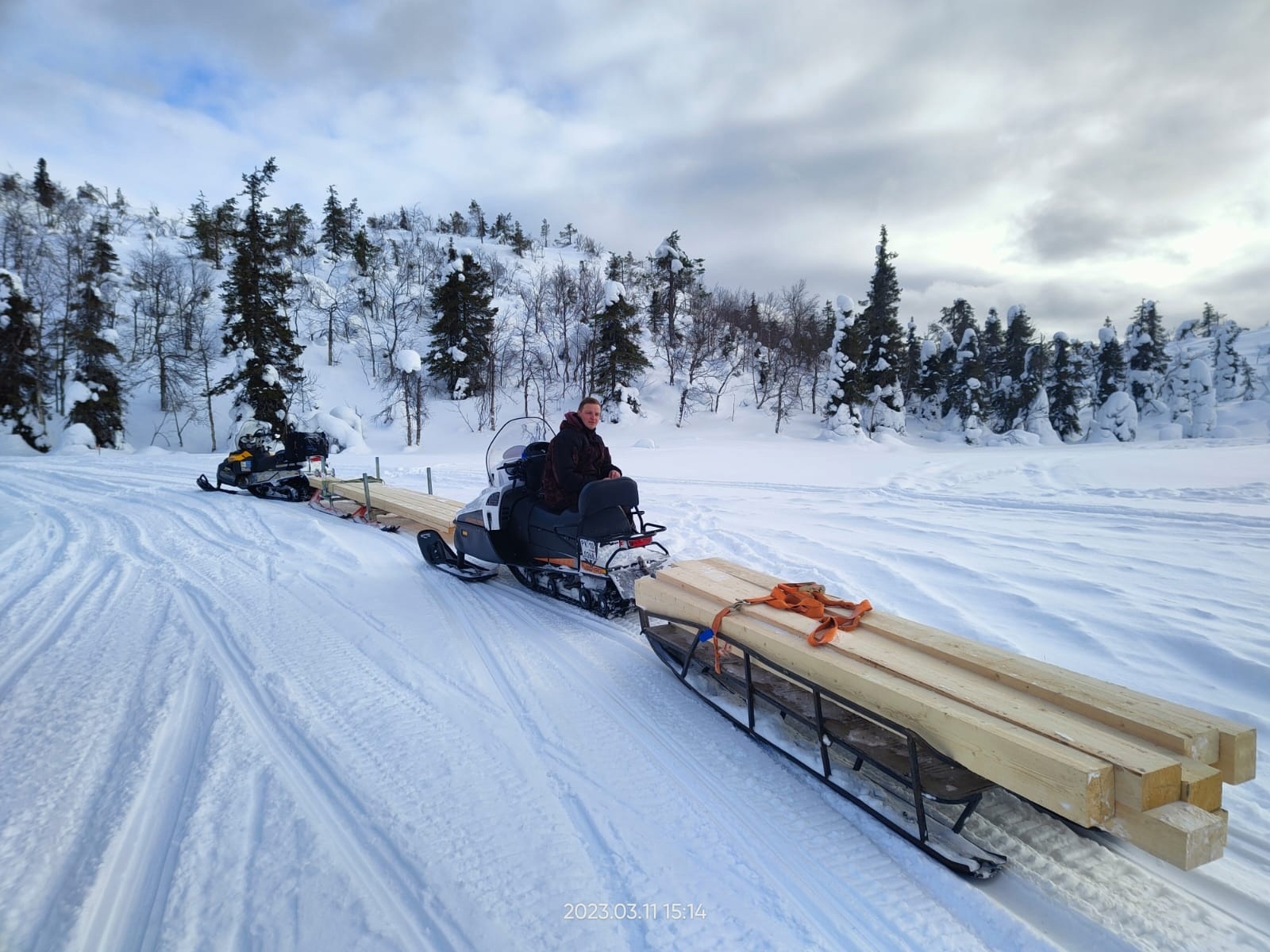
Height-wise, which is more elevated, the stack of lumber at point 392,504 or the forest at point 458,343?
the forest at point 458,343

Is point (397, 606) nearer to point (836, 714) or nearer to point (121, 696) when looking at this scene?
point (121, 696)

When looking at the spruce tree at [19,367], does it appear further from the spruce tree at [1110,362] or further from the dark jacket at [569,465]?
the spruce tree at [1110,362]

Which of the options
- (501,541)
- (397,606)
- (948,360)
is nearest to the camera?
(397,606)

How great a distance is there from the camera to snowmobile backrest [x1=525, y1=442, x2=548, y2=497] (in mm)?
5148

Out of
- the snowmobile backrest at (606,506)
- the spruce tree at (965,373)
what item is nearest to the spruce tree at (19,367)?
the snowmobile backrest at (606,506)

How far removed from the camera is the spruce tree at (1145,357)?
1358 inches

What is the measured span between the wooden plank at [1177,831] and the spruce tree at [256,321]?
26.9 metres

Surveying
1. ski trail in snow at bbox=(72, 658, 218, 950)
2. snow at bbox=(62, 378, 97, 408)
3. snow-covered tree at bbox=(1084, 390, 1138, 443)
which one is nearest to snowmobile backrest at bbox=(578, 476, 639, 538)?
ski trail in snow at bbox=(72, 658, 218, 950)

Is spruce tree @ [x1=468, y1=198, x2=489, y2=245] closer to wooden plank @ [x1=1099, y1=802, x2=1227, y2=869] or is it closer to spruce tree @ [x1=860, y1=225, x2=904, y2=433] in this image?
spruce tree @ [x1=860, y1=225, x2=904, y2=433]

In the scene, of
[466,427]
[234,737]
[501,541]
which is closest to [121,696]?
[234,737]

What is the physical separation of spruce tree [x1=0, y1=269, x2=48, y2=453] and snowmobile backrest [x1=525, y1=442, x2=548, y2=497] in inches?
1122

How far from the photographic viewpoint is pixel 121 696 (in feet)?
10.6

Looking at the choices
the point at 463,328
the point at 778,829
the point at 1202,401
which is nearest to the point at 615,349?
the point at 463,328

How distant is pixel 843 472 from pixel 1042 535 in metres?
7.29
